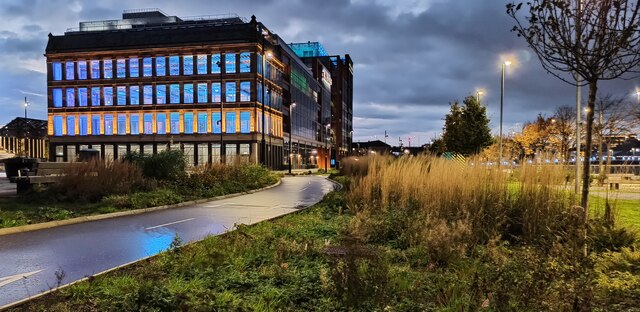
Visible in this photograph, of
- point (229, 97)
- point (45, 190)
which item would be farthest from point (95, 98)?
point (45, 190)

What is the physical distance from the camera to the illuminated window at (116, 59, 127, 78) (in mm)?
64938

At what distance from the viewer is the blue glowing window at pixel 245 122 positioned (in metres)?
61.6

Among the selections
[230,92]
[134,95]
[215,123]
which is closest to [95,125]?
[134,95]

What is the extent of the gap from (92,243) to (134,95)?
202 feet

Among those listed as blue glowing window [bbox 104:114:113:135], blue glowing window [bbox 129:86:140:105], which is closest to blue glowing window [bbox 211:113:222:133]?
blue glowing window [bbox 129:86:140:105]

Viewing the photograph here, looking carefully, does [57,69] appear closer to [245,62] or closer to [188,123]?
[188,123]

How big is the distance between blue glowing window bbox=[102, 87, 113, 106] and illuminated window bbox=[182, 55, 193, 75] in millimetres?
12041

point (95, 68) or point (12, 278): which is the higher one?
point (95, 68)

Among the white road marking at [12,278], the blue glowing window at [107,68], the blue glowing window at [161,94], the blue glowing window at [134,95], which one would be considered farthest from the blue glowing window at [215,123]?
the white road marking at [12,278]

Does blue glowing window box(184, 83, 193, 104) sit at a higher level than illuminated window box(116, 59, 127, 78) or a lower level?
lower

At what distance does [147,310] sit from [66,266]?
401cm

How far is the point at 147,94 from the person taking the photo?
213 feet

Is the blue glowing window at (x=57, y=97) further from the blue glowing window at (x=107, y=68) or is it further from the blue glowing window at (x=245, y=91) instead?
the blue glowing window at (x=245, y=91)

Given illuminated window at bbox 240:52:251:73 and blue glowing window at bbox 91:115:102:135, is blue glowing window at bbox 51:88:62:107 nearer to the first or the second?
blue glowing window at bbox 91:115:102:135
